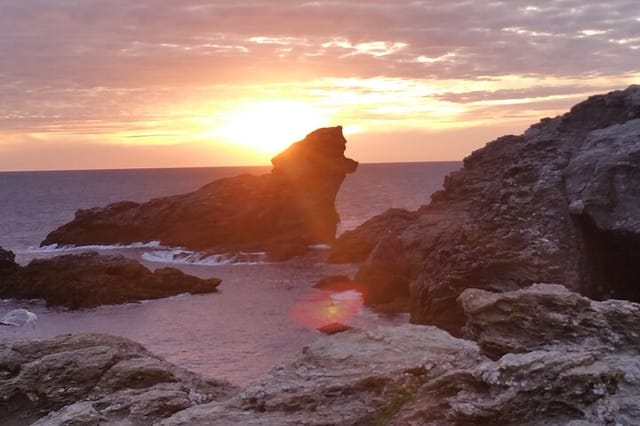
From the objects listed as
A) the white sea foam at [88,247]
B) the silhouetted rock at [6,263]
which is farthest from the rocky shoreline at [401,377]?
the white sea foam at [88,247]

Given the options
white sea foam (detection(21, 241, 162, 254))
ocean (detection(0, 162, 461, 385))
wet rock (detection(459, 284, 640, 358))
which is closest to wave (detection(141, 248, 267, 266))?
ocean (detection(0, 162, 461, 385))

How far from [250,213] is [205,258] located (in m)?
11.8

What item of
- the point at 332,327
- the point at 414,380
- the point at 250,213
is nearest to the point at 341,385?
the point at 414,380

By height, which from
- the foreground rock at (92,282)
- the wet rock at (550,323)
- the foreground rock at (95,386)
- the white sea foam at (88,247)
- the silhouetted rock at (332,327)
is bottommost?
the white sea foam at (88,247)

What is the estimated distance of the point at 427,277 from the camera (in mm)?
37875

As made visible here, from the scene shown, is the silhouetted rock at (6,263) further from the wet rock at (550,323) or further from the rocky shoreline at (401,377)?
the wet rock at (550,323)

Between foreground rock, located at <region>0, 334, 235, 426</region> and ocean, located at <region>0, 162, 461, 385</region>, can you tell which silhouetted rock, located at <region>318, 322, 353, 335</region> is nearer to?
ocean, located at <region>0, 162, 461, 385</region>

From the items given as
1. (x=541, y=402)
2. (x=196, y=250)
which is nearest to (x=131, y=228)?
(x=196, y=250)

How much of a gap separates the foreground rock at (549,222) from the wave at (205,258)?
3537 cm

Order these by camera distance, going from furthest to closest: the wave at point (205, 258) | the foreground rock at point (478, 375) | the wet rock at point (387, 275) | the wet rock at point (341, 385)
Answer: the wave at point (205, 258) < the wet rock at point (387, 275) < the wet rock at point (341, 385) < the foreground rock at point (478, 375)

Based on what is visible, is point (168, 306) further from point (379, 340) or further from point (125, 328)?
point (379, 340)

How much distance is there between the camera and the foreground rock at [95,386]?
12812mm

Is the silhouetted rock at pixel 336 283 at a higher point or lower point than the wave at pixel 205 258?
higher

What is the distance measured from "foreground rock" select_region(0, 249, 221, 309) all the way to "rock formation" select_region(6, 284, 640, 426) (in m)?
40.2
